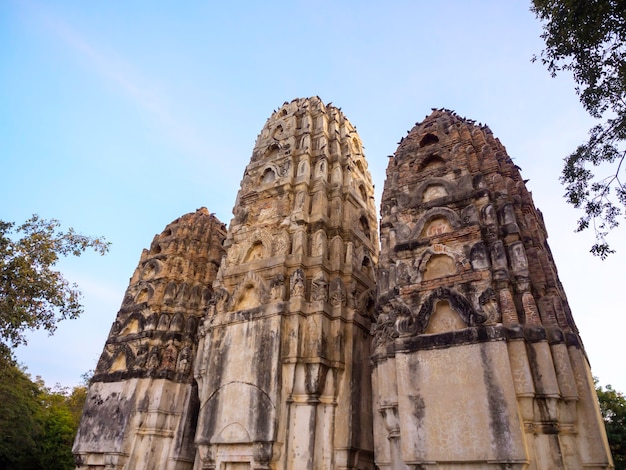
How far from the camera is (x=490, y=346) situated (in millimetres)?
9156

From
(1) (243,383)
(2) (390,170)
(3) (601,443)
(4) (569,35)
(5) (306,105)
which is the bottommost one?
(3) (601,443)

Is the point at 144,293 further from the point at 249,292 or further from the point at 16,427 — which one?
the point at 16,427

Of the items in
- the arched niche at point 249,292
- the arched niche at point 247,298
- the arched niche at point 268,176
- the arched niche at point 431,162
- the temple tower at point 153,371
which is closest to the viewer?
the arched niche at point 431,162

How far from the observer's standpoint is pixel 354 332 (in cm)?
1369

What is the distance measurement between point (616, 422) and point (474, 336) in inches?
711

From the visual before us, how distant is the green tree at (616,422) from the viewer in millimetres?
20500

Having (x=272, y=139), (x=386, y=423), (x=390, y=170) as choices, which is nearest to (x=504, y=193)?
(x=390, y=170)

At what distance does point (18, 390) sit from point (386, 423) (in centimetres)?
2452

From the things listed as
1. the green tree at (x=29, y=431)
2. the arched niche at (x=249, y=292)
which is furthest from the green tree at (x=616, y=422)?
the green tree at (x=29, y=431)

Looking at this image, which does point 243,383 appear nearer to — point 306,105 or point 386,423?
point 386,423

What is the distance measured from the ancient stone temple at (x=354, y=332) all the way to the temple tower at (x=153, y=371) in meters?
0.07

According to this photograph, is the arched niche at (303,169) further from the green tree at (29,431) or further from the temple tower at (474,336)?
the green tree at (29,431)

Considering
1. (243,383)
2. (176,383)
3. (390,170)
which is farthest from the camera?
(176,383)

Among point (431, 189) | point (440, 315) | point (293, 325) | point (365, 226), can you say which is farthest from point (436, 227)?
point (365, 226)
